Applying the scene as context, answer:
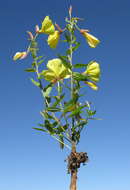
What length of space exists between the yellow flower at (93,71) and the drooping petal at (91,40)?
0.16 m

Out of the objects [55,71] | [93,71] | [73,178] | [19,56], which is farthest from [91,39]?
[73,178]

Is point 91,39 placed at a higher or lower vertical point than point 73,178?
higher

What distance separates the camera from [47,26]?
226 cm

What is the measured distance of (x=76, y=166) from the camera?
2092 mm

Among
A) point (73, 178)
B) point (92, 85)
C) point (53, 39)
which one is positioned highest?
point (53, 39)

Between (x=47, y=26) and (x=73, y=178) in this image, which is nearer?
(x=73, y=178)

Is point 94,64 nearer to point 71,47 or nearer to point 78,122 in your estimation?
point 71,47

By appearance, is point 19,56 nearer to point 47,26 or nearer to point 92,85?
point 47,26

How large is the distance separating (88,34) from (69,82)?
0.41 m

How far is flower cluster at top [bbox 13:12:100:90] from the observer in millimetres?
2189

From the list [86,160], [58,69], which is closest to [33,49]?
[58,69]

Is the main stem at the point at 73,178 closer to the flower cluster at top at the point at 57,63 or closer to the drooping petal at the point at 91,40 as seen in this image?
the flower cluster at top at the point at 57,63

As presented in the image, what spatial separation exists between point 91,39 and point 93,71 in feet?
0.85

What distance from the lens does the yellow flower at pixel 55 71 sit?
7.11ft
